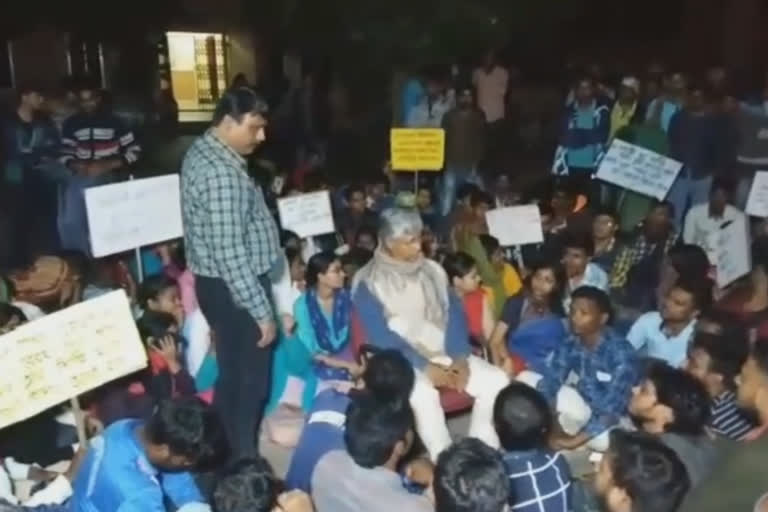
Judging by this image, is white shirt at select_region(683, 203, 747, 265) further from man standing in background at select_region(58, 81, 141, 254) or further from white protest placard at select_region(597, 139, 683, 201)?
man standing in background at select_region(58, 81, 141, 254)

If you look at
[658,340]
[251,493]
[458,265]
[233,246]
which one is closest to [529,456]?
[251,493]

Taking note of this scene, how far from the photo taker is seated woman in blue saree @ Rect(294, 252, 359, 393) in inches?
194

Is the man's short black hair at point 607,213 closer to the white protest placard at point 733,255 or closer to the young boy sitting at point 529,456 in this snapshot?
the white protest placard at point 733,255

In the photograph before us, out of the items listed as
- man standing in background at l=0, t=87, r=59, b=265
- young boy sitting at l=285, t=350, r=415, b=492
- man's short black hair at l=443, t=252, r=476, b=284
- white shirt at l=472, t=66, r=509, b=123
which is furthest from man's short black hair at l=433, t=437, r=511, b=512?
white shirt at l=472, t=66, r=509, b=123

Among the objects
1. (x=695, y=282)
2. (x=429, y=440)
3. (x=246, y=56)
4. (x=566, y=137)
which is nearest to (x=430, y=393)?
(x=429, y=440)

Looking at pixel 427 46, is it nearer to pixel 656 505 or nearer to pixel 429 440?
pixel 429 440

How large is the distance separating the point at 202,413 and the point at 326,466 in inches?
15.4

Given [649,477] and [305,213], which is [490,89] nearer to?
[305,213]

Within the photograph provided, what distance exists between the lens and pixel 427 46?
9828mm

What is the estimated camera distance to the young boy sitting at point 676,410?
341 centimetres

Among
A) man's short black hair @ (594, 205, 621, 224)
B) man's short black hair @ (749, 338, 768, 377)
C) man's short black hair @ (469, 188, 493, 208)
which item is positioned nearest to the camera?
man's short black hair @ (749, 338, 768, 377)

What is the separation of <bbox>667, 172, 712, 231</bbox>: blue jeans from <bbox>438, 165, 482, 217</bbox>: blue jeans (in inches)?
51.9

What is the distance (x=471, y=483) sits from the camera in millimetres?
2932

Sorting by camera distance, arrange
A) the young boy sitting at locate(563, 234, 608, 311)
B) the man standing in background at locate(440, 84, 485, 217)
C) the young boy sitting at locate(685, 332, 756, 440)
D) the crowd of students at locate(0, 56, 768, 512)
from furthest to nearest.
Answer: the man standing in background at locate(440, 84, 485, 217) < the young boy sitting at locate(563, 234, 608, 311) < the young boy sitting at locate(685, 332, 756, 440) < the crowd of students at locate(0, 56, 768, 512)
